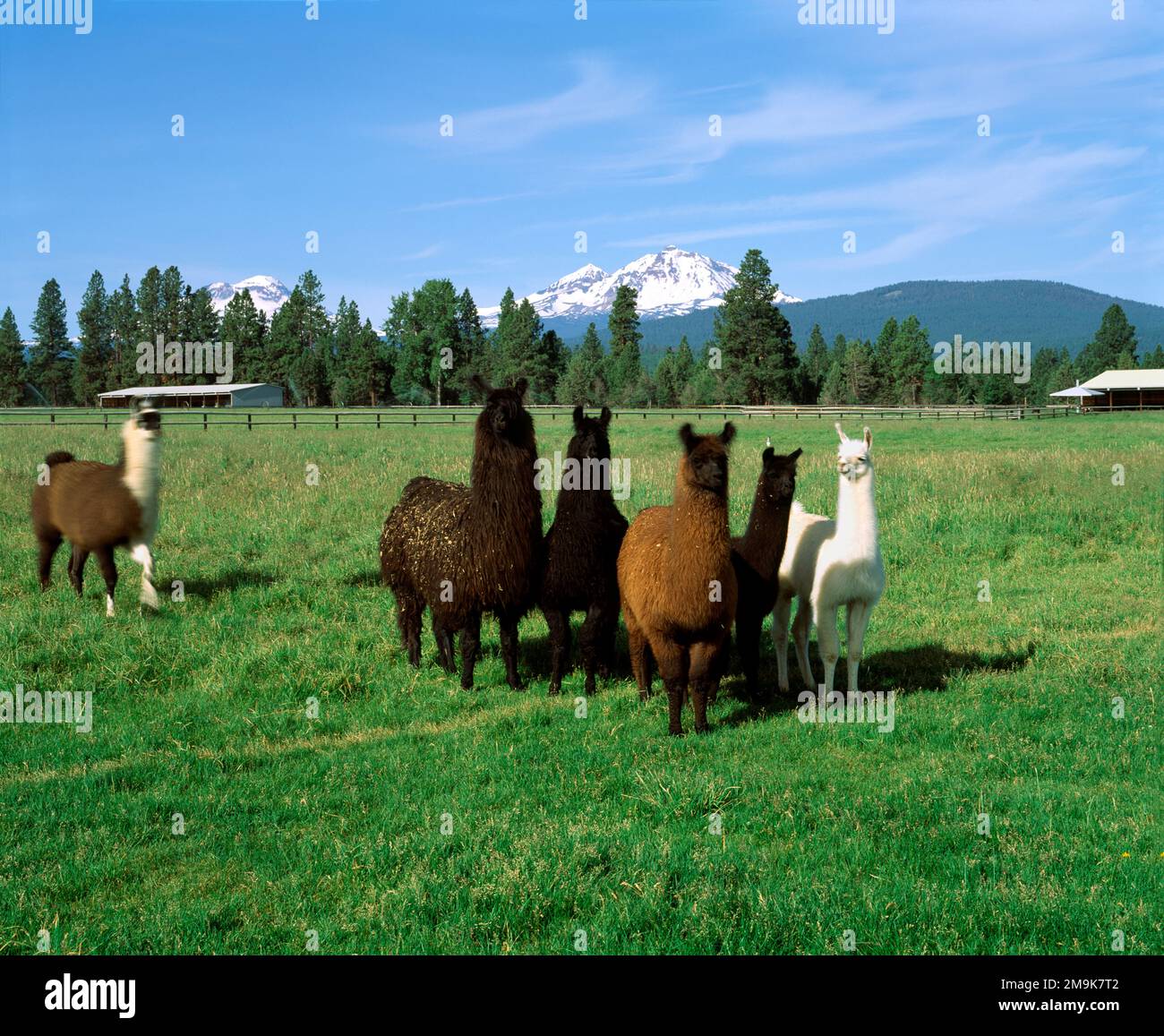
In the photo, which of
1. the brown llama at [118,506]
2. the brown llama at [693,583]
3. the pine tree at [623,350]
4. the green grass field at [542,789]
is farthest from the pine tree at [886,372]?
the brown llama at [693,583]

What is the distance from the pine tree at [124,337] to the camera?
9394 cm

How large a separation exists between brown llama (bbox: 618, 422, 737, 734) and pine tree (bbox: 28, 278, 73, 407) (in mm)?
102957

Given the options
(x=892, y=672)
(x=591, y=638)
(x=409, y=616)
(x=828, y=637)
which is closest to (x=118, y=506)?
(x=409, y=616)

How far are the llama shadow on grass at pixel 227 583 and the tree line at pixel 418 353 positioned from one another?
70226mm

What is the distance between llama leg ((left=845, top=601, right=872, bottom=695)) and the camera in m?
7.96

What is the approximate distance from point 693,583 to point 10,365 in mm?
98018

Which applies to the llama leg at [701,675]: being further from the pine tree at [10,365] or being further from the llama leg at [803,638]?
the pine tree at [10,365]

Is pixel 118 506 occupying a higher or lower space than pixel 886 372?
lower

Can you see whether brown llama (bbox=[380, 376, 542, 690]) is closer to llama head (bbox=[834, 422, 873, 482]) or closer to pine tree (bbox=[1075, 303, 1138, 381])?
llama head (bbox=[834, 422, 873, 482])

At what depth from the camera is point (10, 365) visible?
87.5m

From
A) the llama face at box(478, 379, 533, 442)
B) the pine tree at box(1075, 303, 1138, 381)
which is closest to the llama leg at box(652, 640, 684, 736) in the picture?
the llama face at box(478, 379, 533, 442)

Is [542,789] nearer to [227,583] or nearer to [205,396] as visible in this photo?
[227,583]
